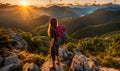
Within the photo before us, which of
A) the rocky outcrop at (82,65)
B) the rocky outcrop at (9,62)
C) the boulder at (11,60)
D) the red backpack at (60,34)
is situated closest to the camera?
the red backpack at (60,34)

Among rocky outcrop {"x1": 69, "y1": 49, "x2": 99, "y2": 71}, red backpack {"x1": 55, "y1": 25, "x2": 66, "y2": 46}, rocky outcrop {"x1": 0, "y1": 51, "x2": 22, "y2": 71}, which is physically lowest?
rocky outcrop {"x1": 69, "y1": 49, "x2": 99, "y2": 71}

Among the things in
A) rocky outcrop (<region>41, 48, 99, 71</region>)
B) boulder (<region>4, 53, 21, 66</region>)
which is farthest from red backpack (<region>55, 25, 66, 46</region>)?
boulder (<region>4, 53, 21, 66</region>)

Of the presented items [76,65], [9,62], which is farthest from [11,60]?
[76,65]

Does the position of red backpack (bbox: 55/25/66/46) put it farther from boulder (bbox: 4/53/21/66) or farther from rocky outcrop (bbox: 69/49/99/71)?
boulder (bbox: 4/53/21/66)

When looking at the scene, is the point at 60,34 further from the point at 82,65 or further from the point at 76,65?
the point at 82,65

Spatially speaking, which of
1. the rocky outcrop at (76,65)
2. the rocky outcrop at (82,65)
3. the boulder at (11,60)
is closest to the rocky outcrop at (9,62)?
the boulder at (11,60)

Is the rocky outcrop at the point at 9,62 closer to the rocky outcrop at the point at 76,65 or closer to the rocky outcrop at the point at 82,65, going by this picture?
the rocky outcrop at the point at 76,65

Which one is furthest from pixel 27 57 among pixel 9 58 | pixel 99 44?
pixel 99 44

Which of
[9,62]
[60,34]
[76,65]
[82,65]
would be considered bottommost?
[82,65]

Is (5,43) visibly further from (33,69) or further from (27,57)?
(33,69)

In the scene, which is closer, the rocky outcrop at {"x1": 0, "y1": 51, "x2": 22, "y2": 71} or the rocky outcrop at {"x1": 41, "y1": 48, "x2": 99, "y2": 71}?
the rocky outcrop at {"x1": 0, "y1": 51, "x2": 22, "y2": 71}

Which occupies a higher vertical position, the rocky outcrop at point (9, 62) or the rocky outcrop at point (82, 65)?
the rocky outcrop at point (9, 62)

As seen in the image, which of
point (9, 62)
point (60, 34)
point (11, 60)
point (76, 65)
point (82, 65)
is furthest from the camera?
point (82, 65)

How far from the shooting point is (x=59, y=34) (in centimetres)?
1708
